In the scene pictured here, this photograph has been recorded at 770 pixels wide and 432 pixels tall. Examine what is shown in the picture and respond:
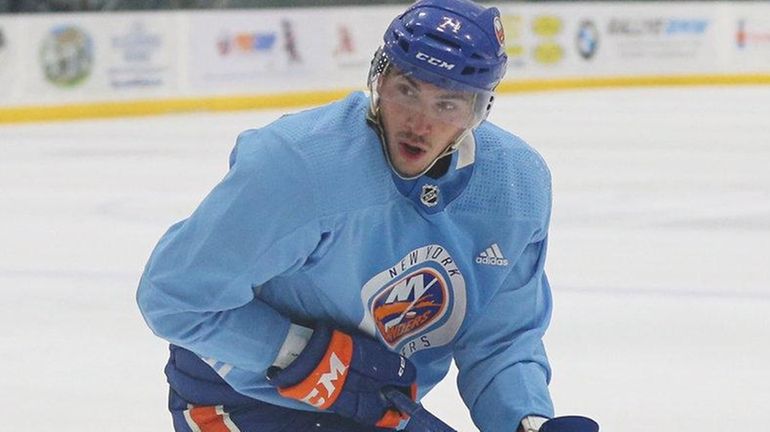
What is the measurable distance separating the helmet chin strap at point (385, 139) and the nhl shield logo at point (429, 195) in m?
0.02

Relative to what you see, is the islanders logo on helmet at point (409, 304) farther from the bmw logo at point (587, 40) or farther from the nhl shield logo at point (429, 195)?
the bmw logo at point (587, 40)

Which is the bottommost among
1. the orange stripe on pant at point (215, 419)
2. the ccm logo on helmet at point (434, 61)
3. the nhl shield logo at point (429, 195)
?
the orange stripe on pant at point (215, 419)

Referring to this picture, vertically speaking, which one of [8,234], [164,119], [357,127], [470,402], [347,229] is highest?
[357,127]

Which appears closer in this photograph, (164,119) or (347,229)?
(347,229)

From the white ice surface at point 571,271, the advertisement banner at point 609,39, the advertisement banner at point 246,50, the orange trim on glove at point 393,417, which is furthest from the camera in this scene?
the advertisement banner at point 609,39

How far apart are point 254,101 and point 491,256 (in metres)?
8.61

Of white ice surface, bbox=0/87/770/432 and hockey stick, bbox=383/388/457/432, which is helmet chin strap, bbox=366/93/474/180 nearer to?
hockey stick, bbox=383/388/457/432

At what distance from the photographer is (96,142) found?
326 inches

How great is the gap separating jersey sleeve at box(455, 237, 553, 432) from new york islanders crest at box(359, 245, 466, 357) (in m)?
0.05

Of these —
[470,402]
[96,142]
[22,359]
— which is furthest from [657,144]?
[470,402]

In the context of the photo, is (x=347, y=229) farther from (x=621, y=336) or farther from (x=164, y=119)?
(x=164, y=119)

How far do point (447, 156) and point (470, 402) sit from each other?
43cm

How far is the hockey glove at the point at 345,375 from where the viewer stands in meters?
1.72

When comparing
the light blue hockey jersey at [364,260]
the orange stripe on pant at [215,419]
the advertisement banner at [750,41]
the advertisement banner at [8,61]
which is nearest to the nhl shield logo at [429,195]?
the light blue hockey jersey at [364,260]
